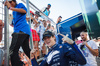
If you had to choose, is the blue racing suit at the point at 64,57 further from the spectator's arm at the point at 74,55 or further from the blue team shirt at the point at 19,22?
the blue team shirt at the point at 19,22

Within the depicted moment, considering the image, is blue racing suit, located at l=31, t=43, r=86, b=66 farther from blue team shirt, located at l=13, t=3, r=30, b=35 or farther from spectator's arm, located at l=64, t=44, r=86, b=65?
blue team shirt, located at l=13, t=3, r=30, b=35

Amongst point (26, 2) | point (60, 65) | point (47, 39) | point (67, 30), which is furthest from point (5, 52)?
point (67, 30)

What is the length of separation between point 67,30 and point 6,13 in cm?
242

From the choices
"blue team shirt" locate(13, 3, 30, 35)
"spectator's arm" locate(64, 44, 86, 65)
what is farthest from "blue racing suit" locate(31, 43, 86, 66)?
"blue team shirt" locate(13, 3, 30, 35)

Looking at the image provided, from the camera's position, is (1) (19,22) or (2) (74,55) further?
(1) (19,22)

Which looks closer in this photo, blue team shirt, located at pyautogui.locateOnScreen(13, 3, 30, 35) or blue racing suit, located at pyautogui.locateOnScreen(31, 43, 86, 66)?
blue racing suit, located at pyautogui.locateOnScreen(31, 43, 86, 66)

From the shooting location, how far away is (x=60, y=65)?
759 mm

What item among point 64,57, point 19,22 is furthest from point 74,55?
point 19,22

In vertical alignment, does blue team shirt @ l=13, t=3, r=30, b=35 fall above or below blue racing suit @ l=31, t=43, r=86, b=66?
above

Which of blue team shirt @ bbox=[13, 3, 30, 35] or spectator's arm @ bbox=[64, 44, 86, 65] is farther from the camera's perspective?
blue team shirt @ bbox=[13, 3, 30, 35]

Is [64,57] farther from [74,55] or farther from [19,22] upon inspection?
[19,22]

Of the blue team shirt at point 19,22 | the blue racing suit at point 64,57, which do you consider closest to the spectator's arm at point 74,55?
the blue racing suit at point 64,57

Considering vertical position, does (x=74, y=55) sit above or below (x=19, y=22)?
below

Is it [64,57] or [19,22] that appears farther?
[19,22]
